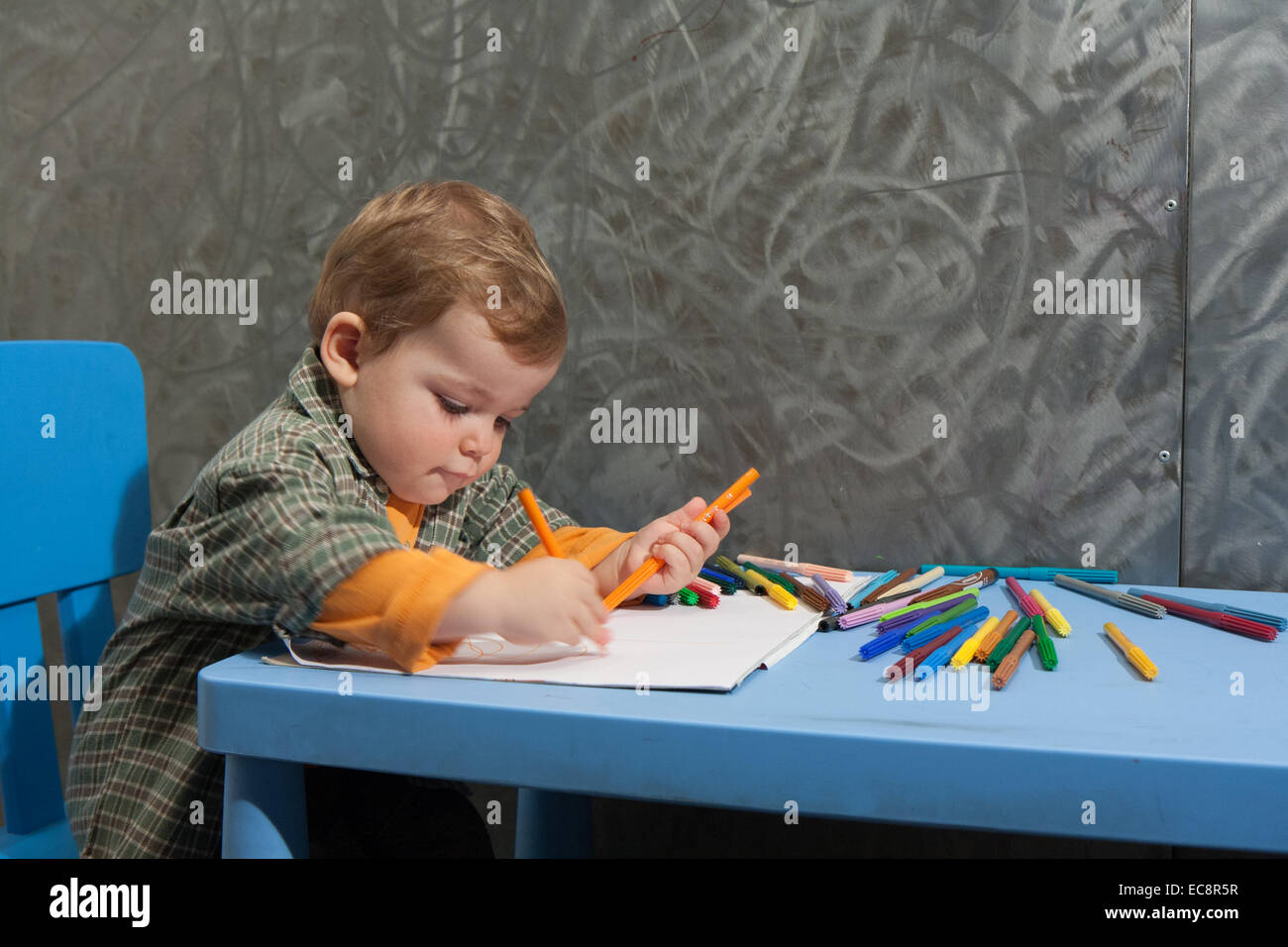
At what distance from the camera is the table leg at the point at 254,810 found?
23.5 inches

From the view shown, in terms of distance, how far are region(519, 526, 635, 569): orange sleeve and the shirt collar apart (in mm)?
178

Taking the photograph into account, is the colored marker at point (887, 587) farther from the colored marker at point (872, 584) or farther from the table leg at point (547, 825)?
the table leg at point (547, 825)

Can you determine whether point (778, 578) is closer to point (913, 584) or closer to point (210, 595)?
point (913, 584)

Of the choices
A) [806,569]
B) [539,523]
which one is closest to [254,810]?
[539,523]

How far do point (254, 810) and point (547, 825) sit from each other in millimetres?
412

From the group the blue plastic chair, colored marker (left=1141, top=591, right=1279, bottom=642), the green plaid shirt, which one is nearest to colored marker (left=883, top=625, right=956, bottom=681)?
colored marker (left=1141, top=591, right=1279, bottom=642)

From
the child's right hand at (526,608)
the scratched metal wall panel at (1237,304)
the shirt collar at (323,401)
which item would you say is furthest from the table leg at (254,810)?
the scratched metal wall panel at (1237,304)

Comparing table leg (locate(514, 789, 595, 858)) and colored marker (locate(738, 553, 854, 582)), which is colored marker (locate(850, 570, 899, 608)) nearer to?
colored marker (locate(738, 553, 854, 582))

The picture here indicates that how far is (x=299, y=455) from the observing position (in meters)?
0.70

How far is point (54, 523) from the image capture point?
89 cm

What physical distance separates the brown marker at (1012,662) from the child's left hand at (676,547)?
0.24 metres

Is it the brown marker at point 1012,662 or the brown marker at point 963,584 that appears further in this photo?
the brown marker at point 963,584

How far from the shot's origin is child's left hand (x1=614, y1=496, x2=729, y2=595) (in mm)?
774

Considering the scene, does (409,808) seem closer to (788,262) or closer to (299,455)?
(299,455)
